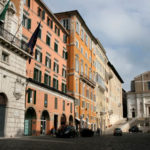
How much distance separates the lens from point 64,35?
49125mm

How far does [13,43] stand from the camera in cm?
2666

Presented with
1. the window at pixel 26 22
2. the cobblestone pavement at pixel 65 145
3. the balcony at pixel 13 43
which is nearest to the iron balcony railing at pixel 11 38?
the balcony at pixel 13 43

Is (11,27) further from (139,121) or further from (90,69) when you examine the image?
(139,121)

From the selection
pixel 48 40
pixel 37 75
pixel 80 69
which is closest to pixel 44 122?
pixel 37 75

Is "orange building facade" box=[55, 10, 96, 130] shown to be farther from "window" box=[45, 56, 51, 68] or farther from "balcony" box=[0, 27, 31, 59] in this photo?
"balcony" box=[0, 27, 31, 59]

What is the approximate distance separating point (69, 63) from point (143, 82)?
58.2m

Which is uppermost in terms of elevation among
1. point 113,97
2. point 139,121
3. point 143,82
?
point 143,82

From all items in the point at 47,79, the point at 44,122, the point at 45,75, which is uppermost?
the point at 45,75

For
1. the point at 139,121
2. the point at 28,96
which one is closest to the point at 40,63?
the point at 28,96

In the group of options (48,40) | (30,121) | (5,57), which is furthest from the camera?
(48,40)

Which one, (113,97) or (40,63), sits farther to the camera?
(113,97)

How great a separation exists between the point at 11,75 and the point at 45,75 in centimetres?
1248

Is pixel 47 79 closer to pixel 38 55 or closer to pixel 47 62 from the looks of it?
pixel 47 62

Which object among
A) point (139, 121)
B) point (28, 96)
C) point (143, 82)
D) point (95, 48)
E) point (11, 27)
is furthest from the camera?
point (143, 82)
